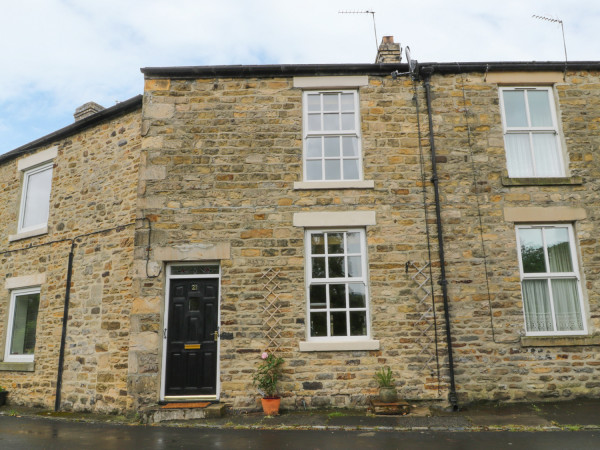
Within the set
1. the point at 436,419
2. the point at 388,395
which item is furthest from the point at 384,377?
Result: the point at 436,419

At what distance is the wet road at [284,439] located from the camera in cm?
563

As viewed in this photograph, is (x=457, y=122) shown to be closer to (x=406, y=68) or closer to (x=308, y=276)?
(x=406, y=68)

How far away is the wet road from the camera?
563 centimetres

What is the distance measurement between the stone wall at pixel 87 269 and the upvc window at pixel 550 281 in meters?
7.05

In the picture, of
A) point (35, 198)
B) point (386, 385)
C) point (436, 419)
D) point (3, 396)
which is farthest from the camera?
point (35, 198)

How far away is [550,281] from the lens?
8.20m

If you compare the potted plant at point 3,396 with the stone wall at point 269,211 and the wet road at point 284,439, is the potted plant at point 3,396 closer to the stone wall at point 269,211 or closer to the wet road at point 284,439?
the wet road at point 284,439

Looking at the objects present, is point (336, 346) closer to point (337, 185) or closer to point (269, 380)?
point (269, 380)

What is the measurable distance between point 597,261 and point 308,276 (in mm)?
4998

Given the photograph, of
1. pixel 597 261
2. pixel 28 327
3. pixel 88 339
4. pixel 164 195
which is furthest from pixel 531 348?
pixel 28 327

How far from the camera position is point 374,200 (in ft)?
27.4

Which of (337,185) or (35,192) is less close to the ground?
(35,192)

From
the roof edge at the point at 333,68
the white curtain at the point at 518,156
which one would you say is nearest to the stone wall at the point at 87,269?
the roof edge at the point at 333,68

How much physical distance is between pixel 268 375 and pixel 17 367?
5842 mm
